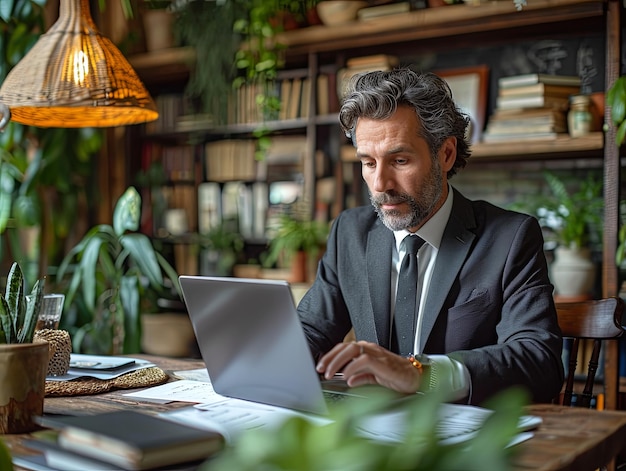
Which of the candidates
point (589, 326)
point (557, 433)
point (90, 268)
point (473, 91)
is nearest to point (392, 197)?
point (589, 326)

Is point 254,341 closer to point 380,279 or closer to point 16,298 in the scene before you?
point 16,298

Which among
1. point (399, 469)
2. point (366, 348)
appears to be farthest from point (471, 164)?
point (399, 469)

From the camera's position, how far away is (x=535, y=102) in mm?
3258

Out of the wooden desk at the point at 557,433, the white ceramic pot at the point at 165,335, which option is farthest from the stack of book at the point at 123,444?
the white ceramic pot at the point at 165,335

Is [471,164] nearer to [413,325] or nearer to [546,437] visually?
[413,325]

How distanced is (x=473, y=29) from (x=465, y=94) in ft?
1.01

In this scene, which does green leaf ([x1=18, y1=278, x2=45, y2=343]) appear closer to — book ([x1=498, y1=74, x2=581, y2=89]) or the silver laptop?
the silver laptop

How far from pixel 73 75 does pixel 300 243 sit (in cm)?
209

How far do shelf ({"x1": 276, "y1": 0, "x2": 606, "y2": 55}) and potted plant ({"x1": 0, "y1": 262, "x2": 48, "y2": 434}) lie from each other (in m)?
2.54

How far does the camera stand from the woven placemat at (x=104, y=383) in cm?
147

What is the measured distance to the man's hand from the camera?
121 centimetres

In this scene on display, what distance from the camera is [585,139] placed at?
3105 millimetres

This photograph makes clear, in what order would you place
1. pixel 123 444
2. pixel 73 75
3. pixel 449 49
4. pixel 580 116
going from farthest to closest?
pixel 449 49
pixel 580 116
pixel 73 75
pixel 123 444

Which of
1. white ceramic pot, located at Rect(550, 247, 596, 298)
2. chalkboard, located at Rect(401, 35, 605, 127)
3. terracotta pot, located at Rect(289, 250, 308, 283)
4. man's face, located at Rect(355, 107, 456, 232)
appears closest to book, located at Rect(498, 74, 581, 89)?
chalkboard, located at Rect(401, 35, 605, 127)
